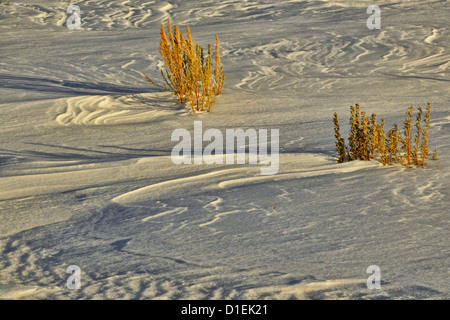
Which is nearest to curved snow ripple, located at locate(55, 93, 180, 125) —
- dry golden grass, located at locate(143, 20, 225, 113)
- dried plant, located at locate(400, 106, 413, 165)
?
dry golden grass, located at locate(143, 20, 225, 113)

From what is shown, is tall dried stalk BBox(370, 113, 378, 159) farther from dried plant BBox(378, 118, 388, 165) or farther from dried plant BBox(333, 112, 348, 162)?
dried plant BBox(333, 112, 348, 162)

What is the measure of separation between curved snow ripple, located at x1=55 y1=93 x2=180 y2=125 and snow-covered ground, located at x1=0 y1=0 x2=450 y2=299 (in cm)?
3

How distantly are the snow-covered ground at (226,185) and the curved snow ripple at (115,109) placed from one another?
27 mm

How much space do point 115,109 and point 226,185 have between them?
2.34 m

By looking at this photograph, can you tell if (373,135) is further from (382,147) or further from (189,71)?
(189,71)

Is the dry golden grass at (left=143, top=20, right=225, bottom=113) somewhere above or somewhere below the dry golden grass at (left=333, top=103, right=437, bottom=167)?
above

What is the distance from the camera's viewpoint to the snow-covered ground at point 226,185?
2.78 meters

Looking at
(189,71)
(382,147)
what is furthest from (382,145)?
(189,71)

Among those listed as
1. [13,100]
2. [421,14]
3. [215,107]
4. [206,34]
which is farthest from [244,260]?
[421,14]

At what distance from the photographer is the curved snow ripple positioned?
5.58 meters
